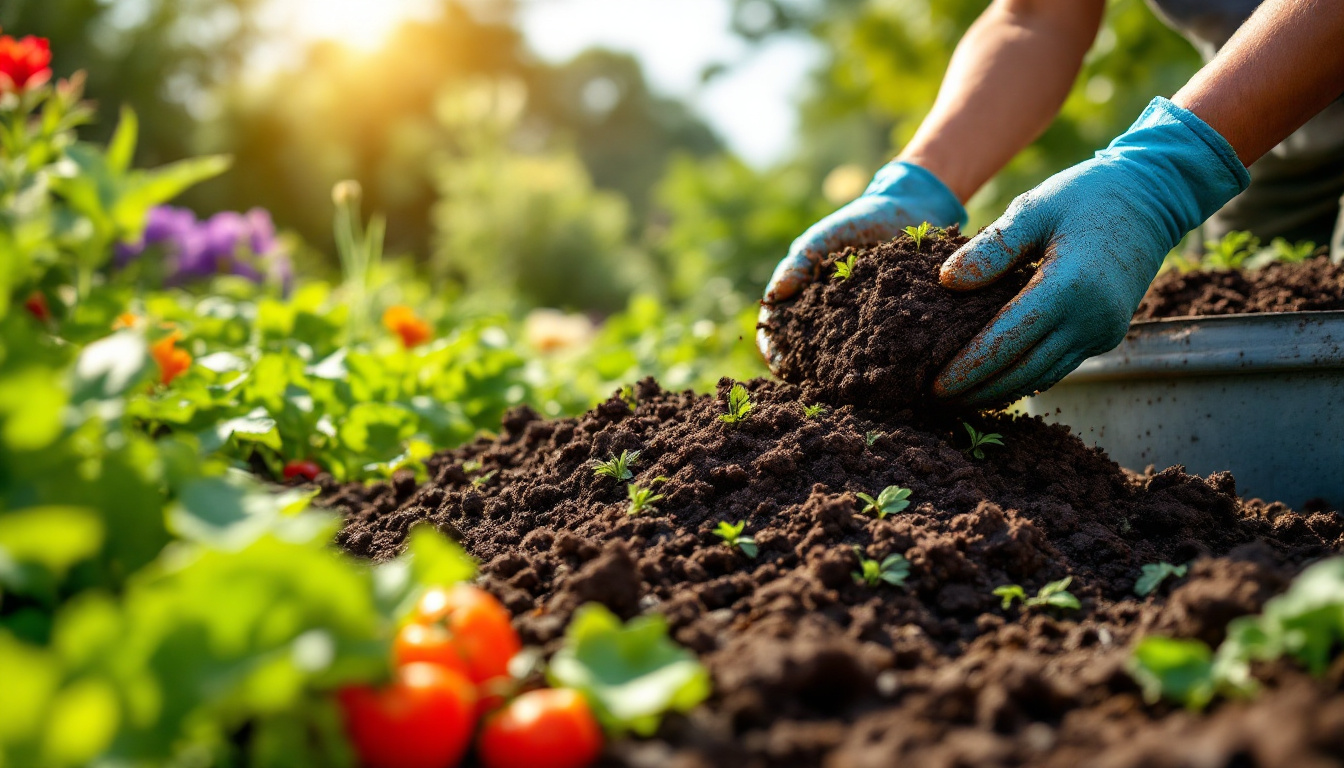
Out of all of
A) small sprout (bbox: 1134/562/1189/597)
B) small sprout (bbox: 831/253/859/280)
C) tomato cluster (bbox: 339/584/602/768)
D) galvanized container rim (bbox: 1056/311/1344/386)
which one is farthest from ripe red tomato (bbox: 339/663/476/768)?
galvanized container rim (bbox: 1056/311/1344/386)

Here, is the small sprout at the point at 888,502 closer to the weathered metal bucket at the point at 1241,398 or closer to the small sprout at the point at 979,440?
the small sprout at the point at 979,440

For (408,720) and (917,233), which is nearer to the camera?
(408,720)

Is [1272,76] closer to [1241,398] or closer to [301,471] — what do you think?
[1241,398]

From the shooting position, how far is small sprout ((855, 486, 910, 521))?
1623 millimetres

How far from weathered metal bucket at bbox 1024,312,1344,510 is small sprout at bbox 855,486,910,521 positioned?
112 cm

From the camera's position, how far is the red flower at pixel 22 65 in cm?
174

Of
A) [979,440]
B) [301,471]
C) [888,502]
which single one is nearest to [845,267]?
[979,440]

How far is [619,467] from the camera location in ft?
6.18

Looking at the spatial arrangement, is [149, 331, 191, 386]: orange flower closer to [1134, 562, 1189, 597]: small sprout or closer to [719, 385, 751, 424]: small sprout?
[719, 385, 751, 424]: small sprout

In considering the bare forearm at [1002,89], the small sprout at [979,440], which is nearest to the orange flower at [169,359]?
the small sprout at [979,440]

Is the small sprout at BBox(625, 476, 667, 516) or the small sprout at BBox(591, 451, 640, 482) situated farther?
the small sprout at BBox(591, 451, 640, 482)

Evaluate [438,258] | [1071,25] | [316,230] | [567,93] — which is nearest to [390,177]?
[316,230]

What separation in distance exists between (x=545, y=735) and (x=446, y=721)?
114mm

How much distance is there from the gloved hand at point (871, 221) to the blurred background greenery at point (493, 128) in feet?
14.4
